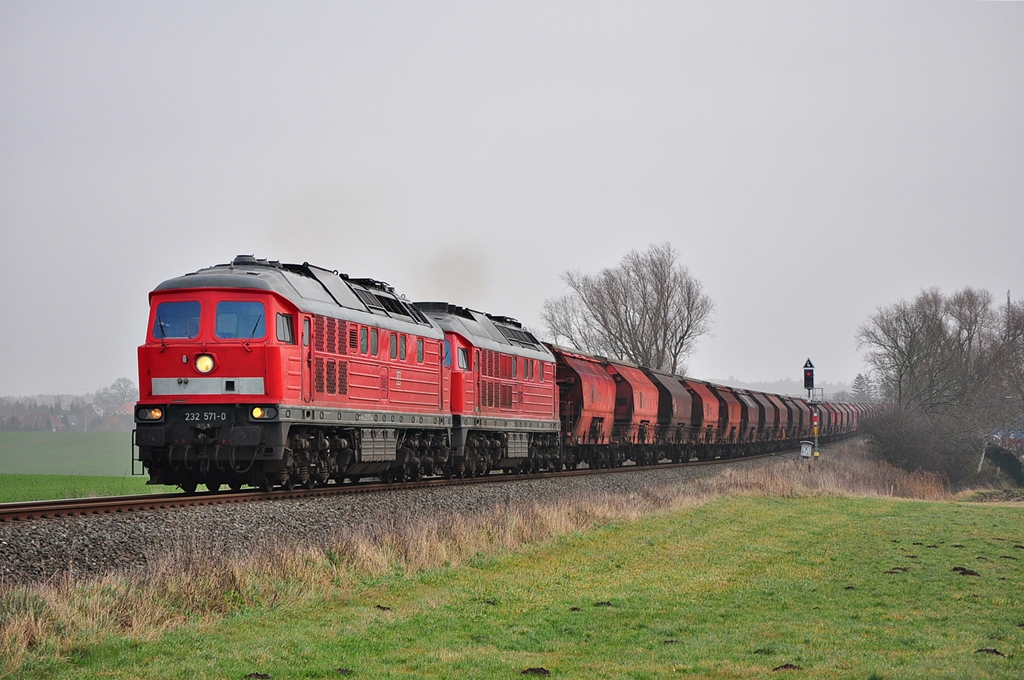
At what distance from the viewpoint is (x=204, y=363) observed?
64.6 ft

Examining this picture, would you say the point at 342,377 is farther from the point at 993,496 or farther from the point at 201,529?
the point at 993,496

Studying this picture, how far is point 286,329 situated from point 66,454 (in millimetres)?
71131

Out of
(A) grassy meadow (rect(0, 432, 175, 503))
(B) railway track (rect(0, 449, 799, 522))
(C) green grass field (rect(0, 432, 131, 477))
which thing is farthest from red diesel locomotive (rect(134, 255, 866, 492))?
(C) green grass field (rect(0, 432, 131, 477))

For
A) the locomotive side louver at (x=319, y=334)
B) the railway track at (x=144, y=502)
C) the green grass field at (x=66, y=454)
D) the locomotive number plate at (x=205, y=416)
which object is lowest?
the green grass field at (x=66, y=454)

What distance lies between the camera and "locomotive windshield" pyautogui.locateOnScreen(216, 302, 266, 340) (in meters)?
19.9

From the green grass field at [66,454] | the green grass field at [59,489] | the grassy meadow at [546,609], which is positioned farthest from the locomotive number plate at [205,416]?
the green grass field at [66,454]

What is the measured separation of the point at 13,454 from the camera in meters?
83.0

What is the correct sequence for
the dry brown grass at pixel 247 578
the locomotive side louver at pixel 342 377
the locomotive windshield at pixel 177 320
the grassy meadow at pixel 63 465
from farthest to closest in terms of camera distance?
the grassy meadow at pixel 63 465 → the locomotive side louver at pixel 342 377 → the locomotive windshield at pixel 177 320 → the dry brown grass at pixel 247 578

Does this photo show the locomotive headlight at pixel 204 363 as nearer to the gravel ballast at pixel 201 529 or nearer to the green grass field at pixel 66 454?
the gravel ballast at pixel 201 529

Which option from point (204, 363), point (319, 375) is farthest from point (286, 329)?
point (204, 363)

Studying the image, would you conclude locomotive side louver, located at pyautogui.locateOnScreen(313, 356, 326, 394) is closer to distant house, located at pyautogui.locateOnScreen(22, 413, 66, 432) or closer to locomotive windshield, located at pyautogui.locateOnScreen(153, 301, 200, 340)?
locomotive windshield, located at pyautogui.locateOnScreen(153, 301, 200, 340)

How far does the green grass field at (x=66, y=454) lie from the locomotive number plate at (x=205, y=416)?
4042 cm

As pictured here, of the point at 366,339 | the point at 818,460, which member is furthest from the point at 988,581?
the point at 818,460

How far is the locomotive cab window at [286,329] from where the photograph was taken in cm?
2019
